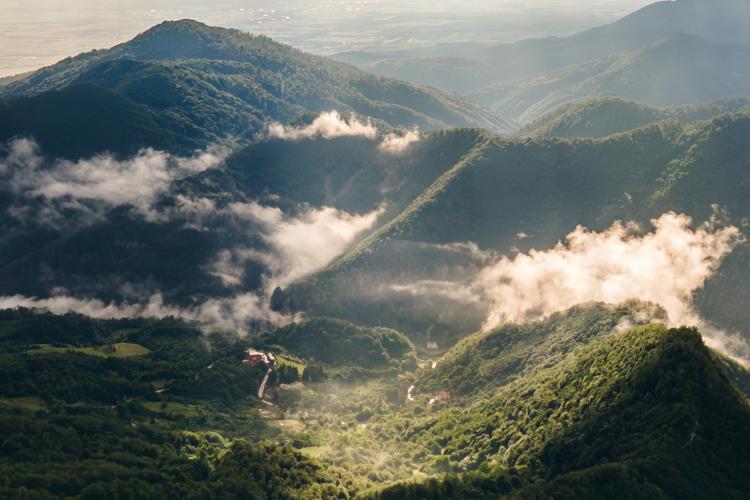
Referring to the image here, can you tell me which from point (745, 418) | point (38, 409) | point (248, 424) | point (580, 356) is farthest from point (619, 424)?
point (38, 409)

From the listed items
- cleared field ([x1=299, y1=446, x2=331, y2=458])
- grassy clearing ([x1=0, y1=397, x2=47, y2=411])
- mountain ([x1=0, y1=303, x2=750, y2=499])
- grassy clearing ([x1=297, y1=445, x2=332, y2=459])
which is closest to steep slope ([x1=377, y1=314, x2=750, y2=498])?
mountain ([x1=0, y1=303, x2=750, y2=499])

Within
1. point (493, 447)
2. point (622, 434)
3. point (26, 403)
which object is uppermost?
point (622, 434)

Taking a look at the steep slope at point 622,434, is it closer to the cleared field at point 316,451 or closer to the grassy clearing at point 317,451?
the grassy clearing at point 317,451

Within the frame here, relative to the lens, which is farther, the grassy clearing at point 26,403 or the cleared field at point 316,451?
the grassy clearing at point 26,403

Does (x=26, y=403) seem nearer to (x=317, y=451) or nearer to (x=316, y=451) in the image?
(x=316, y=451)

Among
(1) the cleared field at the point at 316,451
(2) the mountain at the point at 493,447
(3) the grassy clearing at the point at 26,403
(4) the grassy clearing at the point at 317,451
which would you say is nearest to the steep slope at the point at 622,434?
(2) the mountain at the point at 493,447

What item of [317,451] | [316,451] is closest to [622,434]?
[317,451]

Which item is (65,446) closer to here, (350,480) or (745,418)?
(350,480)

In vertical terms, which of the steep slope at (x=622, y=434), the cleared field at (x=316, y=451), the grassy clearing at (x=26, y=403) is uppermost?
the steep slope at (x=622, y=434)
